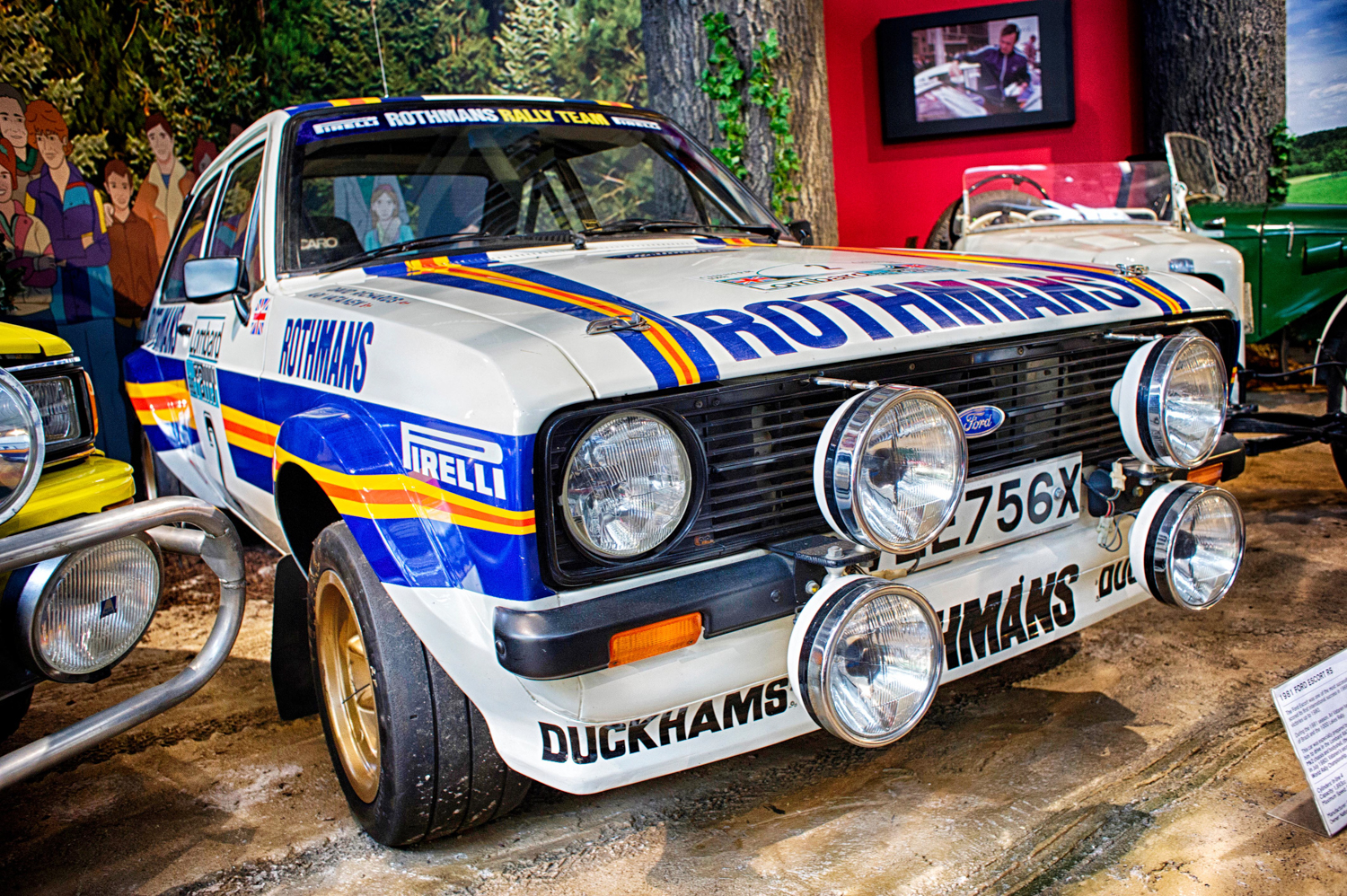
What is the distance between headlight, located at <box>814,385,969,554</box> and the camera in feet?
5.20

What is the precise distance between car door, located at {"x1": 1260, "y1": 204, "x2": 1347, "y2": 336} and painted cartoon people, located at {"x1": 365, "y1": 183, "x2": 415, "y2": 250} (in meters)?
4.17

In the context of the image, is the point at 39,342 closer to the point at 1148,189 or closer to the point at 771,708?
the point at 771,708

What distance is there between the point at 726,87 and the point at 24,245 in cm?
371

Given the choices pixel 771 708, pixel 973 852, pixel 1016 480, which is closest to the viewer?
pixel 771 708

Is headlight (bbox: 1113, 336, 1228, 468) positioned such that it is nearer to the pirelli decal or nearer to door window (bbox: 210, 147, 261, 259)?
the pirelli decal

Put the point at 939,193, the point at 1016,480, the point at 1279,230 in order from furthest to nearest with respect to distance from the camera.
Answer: the point at 939,193, the point at 1279,230, the point at 1016,480

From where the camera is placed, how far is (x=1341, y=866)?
1742mm

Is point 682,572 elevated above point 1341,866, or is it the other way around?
point 682,572

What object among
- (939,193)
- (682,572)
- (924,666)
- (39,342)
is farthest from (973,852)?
(939,193)

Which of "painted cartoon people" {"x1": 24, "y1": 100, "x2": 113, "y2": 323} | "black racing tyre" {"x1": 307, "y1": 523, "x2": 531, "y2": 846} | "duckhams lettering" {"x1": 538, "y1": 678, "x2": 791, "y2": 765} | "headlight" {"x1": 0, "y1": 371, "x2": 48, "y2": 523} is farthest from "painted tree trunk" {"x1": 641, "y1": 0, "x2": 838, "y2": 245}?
"headlight" {"x1": 0, "y1": 371, "x2": 48, "y2": 523}

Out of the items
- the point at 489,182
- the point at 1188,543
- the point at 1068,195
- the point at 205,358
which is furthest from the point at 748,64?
the point at 1188,543

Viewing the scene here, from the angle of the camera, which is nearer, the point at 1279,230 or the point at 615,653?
the point at 615,653

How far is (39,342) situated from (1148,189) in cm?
486

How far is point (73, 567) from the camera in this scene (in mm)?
1745
